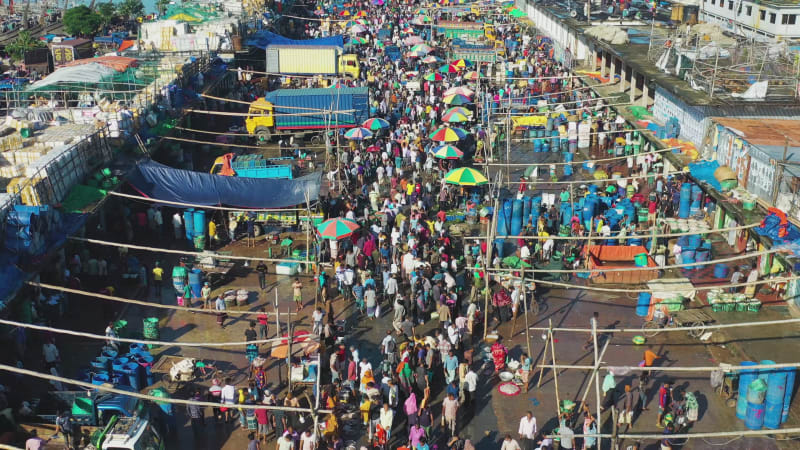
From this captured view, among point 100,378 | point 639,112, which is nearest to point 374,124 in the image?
point 639,112

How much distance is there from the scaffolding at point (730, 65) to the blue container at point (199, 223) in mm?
19506

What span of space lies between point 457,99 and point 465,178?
14.2 meters

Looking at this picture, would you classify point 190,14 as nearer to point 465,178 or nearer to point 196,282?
point 465,178

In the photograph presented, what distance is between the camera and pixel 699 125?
31016 millimetres

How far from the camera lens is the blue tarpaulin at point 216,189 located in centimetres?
2769

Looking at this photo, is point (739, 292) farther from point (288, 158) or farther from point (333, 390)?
point (288, 158)

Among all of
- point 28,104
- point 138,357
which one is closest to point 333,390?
point 138,357

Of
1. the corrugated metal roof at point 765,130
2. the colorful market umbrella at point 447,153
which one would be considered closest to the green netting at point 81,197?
the colorful market umbrella at point 447,153

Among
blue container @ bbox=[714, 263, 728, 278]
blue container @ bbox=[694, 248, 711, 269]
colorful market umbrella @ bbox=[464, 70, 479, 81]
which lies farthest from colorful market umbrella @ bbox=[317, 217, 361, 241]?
colorful market umbrella @ bbox=[464, 70, 479, 81]

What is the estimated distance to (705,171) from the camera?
2834 centimetres

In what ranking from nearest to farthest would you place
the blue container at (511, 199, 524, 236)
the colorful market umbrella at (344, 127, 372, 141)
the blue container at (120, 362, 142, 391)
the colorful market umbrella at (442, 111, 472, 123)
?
1. the blue container at (120, 362, 142, 391)
2. the blue container at (511, 199, 524, 236)
3. the colorful market umbrella at (344, 127, 372, 141)
4. the colorful market umbrella at (442, 111, 472, 123)

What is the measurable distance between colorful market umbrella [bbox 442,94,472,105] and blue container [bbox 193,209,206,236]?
60.6 feet

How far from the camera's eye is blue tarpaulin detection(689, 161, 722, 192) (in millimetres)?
27500

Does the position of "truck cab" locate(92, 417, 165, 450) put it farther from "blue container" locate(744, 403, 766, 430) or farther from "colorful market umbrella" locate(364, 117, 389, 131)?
"colorful market umbrella" locate(364, 117, 389, 131)
